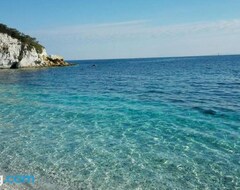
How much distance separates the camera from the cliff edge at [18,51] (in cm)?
9631

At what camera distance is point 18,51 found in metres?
99.3

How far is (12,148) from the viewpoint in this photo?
15344 mm

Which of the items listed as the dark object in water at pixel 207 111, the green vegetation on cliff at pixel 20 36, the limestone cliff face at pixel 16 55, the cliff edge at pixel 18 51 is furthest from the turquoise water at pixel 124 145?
the green vegetation on cliff at pixel 20 36

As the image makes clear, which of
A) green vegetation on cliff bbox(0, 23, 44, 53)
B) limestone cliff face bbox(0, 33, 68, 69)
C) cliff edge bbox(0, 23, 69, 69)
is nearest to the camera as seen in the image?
limestone cliff face bbox(0, 33, 68, 69)

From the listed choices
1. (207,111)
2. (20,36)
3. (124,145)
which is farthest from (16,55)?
(124,145)

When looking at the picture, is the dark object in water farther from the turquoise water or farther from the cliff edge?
the cliff edge

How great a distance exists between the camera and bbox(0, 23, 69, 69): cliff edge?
3792 inches

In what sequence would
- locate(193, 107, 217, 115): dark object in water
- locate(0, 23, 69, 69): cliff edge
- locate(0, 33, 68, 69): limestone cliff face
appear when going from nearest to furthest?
locate(193, 107, 217, 115): dark object in water
locate(0, 33, 68, 69): limestone cliff face
locate(0, 23, 69, 69): cliff edge

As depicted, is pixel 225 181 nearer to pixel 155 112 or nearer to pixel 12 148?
pixel 12 148

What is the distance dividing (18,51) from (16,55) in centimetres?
169

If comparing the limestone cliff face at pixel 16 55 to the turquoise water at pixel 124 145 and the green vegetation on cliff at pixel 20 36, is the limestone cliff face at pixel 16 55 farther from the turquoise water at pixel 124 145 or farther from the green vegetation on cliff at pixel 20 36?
the turquoise water at pixel 124 145

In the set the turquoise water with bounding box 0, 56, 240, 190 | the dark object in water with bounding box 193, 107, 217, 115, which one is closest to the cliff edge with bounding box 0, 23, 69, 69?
the turquoise water with bounding box 0, 56, 240, 190

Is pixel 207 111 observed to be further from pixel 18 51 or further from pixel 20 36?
pixel 20 36

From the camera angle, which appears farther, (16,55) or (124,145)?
(16,55)
